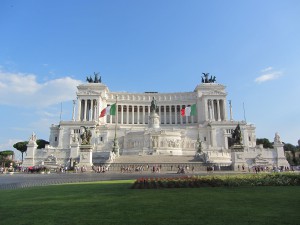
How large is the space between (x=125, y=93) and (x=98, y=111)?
57.8ft

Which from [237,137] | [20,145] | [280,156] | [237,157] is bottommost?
[237,157]

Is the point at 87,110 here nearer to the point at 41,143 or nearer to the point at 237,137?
the point at 41,143

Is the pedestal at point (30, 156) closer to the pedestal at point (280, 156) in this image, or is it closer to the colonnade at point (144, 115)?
the colonnade at point (144, 115)

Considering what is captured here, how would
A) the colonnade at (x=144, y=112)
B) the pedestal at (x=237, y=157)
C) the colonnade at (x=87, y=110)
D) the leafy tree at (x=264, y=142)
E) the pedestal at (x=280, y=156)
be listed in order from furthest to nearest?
the leafy tree at (x=264, y=142)
the colonnade at (x=144, y=112)
the colonnade at (x=87, y=110)
the pedestal at (x=280, y=156)
the pedestal at (x=237, y=157)

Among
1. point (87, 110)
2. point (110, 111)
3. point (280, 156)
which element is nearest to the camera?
point (280, 156)

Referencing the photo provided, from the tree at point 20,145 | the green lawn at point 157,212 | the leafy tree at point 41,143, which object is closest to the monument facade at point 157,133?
the leafy tree at point 41,143

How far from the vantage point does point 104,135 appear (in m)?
84.2

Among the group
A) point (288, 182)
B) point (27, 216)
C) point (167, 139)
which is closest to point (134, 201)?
point (27, 216)

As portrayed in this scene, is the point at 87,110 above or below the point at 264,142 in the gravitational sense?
above

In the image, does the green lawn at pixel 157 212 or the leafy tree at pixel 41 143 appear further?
the leafy tree at pixel 41 143

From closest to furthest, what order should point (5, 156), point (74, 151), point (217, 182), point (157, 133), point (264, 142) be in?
1. point (217, 182)
2. point (74, 151)
3. point (157, 133)
4. point (5, 156)
5. point (264, 142)

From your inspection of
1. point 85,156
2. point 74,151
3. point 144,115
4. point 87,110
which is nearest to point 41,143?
point 87,110

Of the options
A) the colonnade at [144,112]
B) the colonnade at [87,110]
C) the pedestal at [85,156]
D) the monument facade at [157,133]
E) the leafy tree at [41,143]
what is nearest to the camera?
the pedestal at [85,156]

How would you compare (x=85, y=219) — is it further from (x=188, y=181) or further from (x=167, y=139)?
(x=167, y=139)
